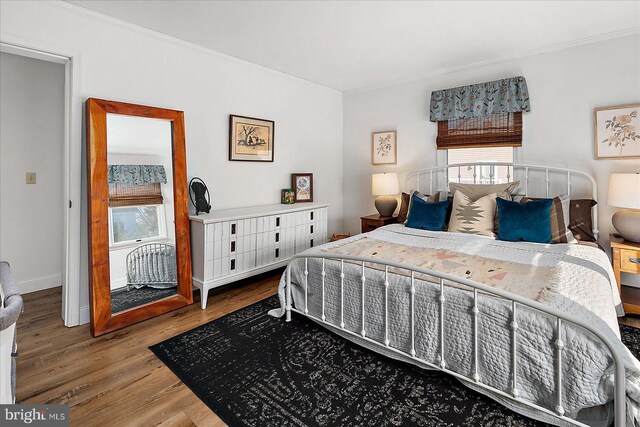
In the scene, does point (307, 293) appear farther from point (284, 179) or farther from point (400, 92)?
point (400, 92)

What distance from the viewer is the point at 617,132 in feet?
9.83

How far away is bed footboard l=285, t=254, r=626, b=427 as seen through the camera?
4.26ft

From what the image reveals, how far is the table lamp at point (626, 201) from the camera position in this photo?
8.67 feet

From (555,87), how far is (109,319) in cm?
468

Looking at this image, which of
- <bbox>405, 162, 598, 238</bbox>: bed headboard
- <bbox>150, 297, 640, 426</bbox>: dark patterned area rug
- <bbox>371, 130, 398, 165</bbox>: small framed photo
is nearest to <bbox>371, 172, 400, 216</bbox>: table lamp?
<bbox>405, 162, 598, 238</bbox>: bed headboard

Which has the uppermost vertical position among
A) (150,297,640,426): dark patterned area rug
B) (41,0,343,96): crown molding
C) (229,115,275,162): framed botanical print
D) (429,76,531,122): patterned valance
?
(41,0,343,96): crown molding

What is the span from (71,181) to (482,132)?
410 cm

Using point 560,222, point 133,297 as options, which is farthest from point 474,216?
point 133,297

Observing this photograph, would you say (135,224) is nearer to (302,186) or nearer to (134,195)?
(134,195)

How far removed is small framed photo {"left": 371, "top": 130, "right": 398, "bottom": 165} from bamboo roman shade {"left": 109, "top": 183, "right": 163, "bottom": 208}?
293 cm

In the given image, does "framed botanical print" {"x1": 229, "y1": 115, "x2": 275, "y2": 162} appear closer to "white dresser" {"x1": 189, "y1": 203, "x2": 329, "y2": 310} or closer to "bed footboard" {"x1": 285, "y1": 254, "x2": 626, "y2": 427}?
"white dresser" {"x1": 189, "y1": 203, "x2": 329, "y2": 310}

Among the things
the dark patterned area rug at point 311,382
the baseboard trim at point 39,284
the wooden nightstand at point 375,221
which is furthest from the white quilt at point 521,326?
the baseboard trim at point 39,284

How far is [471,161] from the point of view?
3887 millimetres

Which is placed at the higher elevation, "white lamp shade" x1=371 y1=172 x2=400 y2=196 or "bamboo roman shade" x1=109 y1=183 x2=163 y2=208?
"white lamp shade" x1=371 y1=172 x2=400 y2=196
